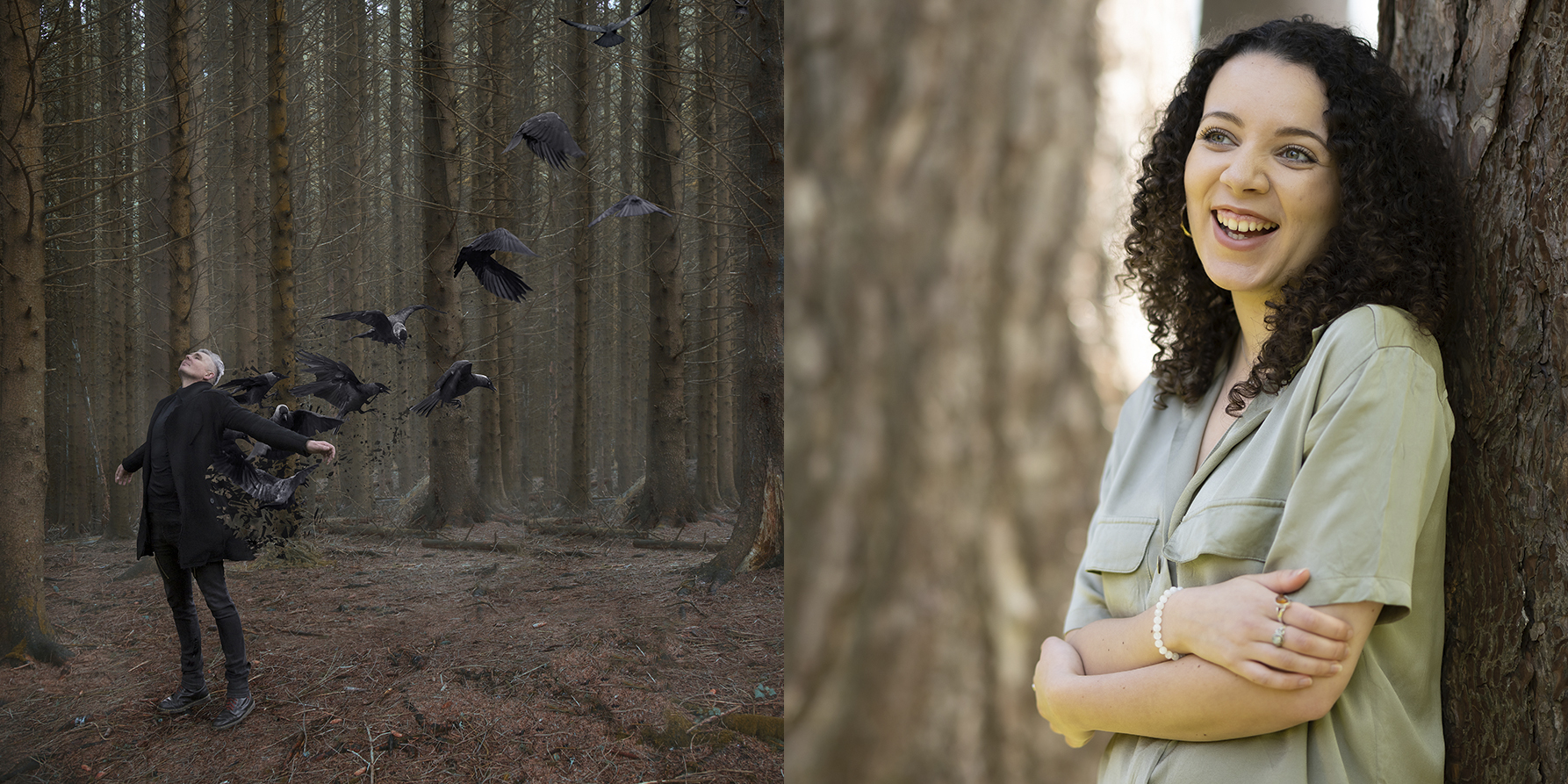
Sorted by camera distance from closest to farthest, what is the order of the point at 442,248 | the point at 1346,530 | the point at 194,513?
the point at 1346,530 < the point at 194,513 < the point at 442,248

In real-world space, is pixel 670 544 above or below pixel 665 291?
below

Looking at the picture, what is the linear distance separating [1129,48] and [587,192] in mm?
5654

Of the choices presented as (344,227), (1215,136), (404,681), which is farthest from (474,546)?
(1215,136)

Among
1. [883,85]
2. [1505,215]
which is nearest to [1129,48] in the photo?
[883,85]

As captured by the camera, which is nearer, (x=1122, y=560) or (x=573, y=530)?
(x=1122, y=560)

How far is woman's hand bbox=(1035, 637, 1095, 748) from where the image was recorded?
3.24ft

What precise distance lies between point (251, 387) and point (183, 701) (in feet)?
4.37

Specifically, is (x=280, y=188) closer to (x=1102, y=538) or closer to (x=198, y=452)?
(x=198, y=452)

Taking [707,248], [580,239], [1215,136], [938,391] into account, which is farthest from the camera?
[707,248]

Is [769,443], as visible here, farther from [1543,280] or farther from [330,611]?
[1543,280]

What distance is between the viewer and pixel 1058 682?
3.25ft

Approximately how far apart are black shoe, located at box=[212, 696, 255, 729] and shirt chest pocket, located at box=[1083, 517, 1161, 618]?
11.9 ft

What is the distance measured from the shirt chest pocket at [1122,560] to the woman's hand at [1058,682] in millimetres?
89

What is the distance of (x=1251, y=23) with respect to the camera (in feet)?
3.35
